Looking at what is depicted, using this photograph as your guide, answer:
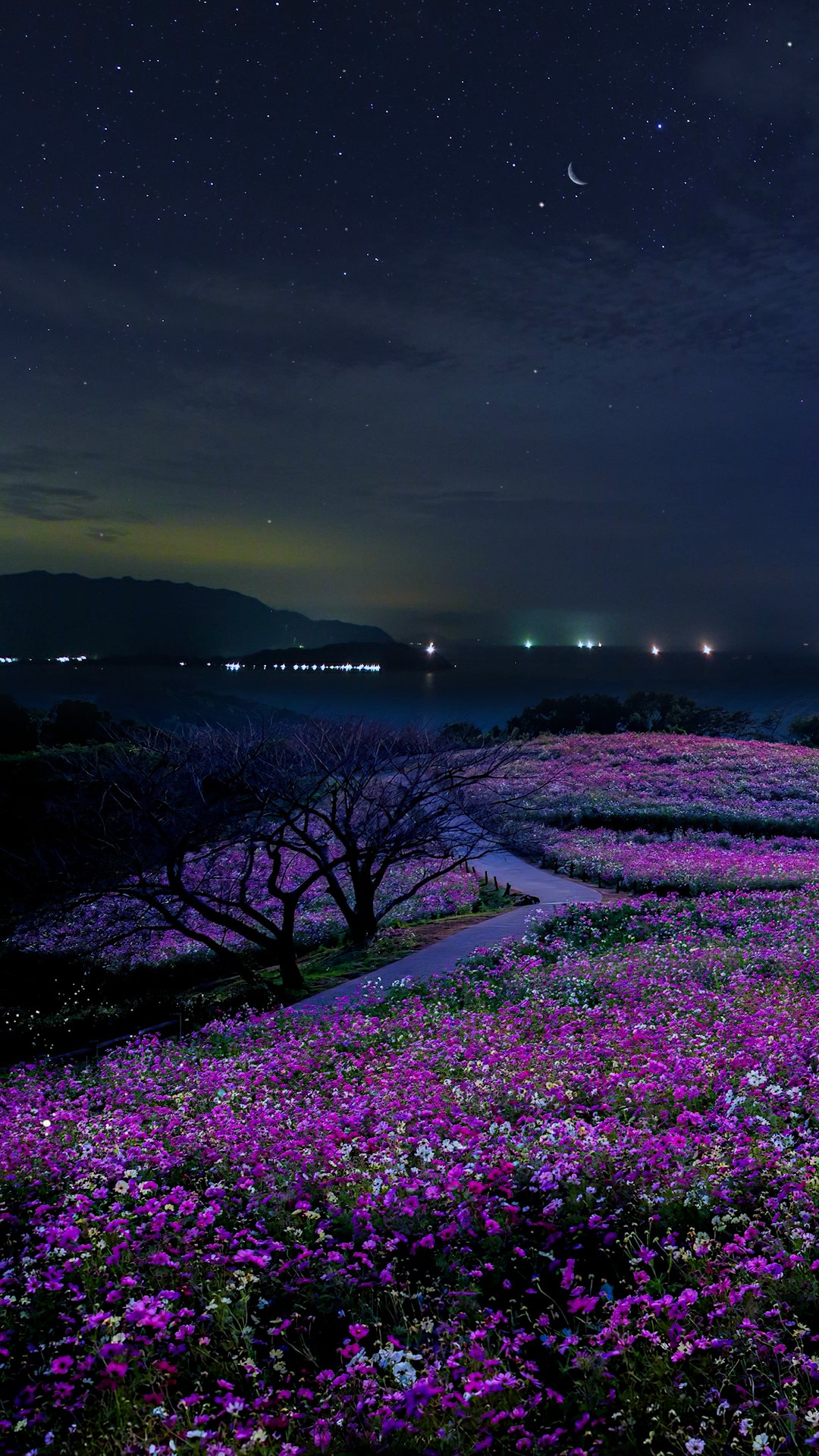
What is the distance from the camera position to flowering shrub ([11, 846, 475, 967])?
74.3 feet

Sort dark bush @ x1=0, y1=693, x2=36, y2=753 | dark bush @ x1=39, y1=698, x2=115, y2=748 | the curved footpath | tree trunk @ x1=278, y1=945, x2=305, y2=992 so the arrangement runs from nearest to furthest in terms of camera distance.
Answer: the curved footpath → tree trunk @ x1=278, y1=945, x2=305, y2=992 → dark bush @ x1=0, y1=693, x2=36, y2=753 → dark bush @ x1=39, y1=698, x2=115, y2=748

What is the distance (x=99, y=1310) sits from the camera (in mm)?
5215

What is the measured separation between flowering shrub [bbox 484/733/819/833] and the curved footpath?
425 centimetres

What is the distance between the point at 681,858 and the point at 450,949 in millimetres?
→ 11658

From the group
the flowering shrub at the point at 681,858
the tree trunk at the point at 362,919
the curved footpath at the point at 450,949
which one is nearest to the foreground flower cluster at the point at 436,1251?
the curved footpath at the point at 450,949

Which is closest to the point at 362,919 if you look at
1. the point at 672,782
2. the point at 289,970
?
the point at 289,970

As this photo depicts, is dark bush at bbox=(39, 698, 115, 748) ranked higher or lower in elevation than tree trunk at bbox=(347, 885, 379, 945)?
higher

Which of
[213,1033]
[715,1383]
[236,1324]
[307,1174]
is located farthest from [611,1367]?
[213,1033]

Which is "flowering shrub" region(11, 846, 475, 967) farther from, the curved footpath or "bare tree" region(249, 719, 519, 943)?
the curved footpath

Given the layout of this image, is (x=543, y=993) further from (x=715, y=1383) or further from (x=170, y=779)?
(x=170, y=779)

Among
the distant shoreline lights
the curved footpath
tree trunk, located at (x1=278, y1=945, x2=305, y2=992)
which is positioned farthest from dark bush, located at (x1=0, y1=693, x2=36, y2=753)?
the distant shoreline lights

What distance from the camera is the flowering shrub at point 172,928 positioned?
2264 cm

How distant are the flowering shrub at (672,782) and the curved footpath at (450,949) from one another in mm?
4248

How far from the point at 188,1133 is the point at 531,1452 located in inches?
192
